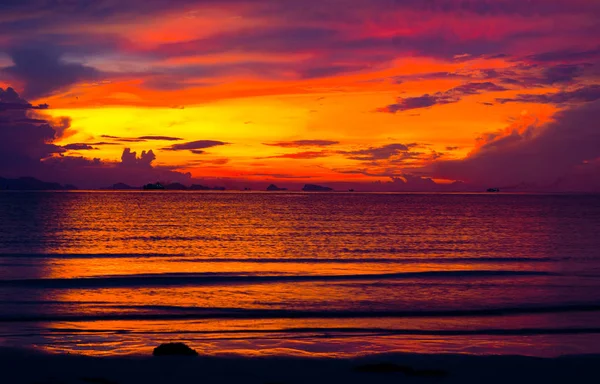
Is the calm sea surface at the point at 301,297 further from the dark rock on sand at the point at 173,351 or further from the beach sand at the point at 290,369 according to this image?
the beach sand at the point at 290,369

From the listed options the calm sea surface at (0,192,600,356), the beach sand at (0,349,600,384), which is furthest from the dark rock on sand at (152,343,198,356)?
the calm sea surface at (0,192,600,356)

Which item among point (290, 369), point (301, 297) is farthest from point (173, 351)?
point (301, 297)

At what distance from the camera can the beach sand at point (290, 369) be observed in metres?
13.1

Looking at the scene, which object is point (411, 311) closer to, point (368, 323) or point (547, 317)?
point (368, 323)

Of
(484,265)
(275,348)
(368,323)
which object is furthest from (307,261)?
(275,348)

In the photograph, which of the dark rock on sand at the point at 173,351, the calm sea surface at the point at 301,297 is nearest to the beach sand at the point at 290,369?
the dark rock on sand at the point at 173,351

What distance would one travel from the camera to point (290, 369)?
14078mm

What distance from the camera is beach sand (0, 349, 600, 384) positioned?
1308 cm

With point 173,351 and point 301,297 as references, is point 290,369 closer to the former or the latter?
point 173,351

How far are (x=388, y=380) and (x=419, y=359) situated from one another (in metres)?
2.44

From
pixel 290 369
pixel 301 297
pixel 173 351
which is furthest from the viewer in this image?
pixel 301 297

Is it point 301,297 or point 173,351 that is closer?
point 173,351

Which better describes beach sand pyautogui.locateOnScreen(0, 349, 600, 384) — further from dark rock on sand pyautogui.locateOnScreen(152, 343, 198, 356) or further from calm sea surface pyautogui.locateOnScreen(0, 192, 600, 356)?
calm sea surface pyautogui.locateOnScreen(0, 192, 600, 356)

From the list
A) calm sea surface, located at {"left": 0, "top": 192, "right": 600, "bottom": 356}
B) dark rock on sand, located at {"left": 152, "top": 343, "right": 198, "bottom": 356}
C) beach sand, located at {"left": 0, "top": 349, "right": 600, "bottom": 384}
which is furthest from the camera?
calm sea surface, located at {"left": 0, "top": 192, "right": 600, "bottom": 356}
